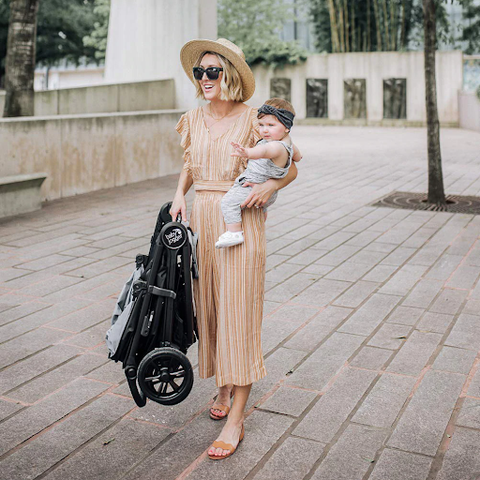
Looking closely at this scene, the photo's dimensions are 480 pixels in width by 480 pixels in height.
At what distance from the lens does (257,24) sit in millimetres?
30641

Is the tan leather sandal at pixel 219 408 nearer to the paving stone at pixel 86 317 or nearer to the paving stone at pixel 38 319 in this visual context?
the paving stone at pixel 86 317

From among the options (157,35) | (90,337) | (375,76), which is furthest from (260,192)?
(375,76)

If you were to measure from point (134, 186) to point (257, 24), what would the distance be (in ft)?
66.5

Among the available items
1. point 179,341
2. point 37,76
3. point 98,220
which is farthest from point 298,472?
point 37,76

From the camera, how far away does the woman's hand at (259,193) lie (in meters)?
3.34

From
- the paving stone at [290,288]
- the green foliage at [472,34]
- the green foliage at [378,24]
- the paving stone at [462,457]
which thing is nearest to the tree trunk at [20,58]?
the paving stone at [290,288]

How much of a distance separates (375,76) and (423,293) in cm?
2389

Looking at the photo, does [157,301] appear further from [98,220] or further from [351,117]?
[351,117]

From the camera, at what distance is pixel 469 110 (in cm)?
2527

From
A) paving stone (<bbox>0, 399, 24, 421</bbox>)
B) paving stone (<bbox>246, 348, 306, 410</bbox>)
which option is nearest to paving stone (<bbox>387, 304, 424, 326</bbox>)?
paving stone (<bbox>246, 348, 306, 410</bbox>)

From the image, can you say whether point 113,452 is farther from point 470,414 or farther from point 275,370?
point 470,414

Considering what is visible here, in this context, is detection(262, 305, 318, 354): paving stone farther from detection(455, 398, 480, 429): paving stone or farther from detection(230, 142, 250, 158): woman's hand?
detection(230, 142, 250, 158): woman's hand

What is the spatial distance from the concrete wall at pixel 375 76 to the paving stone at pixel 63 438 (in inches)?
990

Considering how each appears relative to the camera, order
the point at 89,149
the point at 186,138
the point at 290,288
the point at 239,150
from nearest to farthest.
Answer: the point at 239,150
the point at 186,138
the point at 290,288
the point at 89,149
